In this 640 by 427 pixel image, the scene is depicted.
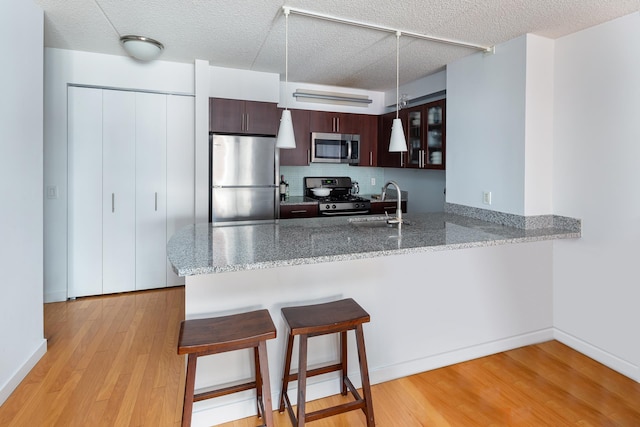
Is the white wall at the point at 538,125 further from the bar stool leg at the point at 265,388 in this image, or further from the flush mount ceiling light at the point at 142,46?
the flush mount ceiling light at the point at 142,46

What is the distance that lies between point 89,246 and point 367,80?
343 centimetres

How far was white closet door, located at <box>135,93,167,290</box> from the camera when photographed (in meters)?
3.63

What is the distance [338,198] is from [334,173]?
421 millimetres

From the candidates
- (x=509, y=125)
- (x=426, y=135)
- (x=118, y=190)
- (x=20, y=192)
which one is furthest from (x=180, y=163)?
(x=509, y=125)

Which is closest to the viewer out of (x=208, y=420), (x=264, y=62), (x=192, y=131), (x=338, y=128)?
(x=208, y=420)

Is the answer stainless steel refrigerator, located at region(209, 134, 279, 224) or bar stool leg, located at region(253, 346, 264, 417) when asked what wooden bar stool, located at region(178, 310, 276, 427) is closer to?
bar stool leg, located at region(253, 346, 264, 417)

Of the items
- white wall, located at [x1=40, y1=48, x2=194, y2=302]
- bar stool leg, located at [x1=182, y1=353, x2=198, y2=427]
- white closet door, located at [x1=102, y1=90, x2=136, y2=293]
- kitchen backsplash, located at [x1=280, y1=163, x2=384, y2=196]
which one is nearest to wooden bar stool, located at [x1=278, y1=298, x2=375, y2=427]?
bar stool leg, located at [x1=182, y1=353, x2=198, y2=427]

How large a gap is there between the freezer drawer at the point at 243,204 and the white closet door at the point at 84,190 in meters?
1.13

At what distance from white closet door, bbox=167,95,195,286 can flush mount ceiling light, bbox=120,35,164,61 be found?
0.60 meters

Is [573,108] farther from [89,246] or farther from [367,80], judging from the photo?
[89,246]

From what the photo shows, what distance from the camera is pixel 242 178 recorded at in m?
3.63

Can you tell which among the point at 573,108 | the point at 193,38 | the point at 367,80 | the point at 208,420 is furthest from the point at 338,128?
the point at 208,420

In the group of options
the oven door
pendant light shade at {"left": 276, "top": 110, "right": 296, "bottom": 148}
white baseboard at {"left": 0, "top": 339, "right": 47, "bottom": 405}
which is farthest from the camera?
the oven door

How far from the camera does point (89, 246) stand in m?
3.53
